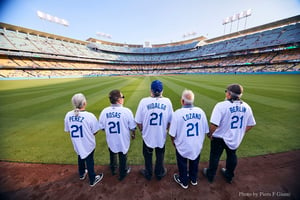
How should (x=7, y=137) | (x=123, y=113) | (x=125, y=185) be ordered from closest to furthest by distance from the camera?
(x=123, y=113) → (x=125, y=185) → (x=7, y=137)

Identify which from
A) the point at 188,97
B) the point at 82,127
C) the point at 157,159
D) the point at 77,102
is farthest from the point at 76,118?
the point at 188,97

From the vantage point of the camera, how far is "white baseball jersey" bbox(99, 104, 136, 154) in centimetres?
234

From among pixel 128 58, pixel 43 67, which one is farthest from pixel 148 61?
pixel 43 67

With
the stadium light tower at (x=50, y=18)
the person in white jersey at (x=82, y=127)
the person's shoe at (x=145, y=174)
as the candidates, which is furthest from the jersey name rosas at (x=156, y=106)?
the stadium light tower at (x=50, y=18)

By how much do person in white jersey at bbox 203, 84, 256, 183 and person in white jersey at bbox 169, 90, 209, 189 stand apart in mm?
416

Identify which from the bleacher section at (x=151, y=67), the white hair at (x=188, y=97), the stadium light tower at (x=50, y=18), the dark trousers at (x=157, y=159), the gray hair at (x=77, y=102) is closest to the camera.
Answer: the white hair at (x=188, y=97)

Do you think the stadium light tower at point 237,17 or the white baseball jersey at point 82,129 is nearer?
the white baseball jersey at point 82,129

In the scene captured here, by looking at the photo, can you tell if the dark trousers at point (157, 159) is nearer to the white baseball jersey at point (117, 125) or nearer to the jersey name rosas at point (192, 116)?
the white baseball jersey at point (117, 125)

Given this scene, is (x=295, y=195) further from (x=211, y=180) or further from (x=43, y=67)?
(x=43, y=67)

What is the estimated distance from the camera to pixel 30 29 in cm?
4300

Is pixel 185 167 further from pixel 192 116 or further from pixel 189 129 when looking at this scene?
pixel 192 116

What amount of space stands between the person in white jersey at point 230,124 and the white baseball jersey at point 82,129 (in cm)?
260

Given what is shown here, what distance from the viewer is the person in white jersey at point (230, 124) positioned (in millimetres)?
2248

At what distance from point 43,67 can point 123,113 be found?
52.4 metres
